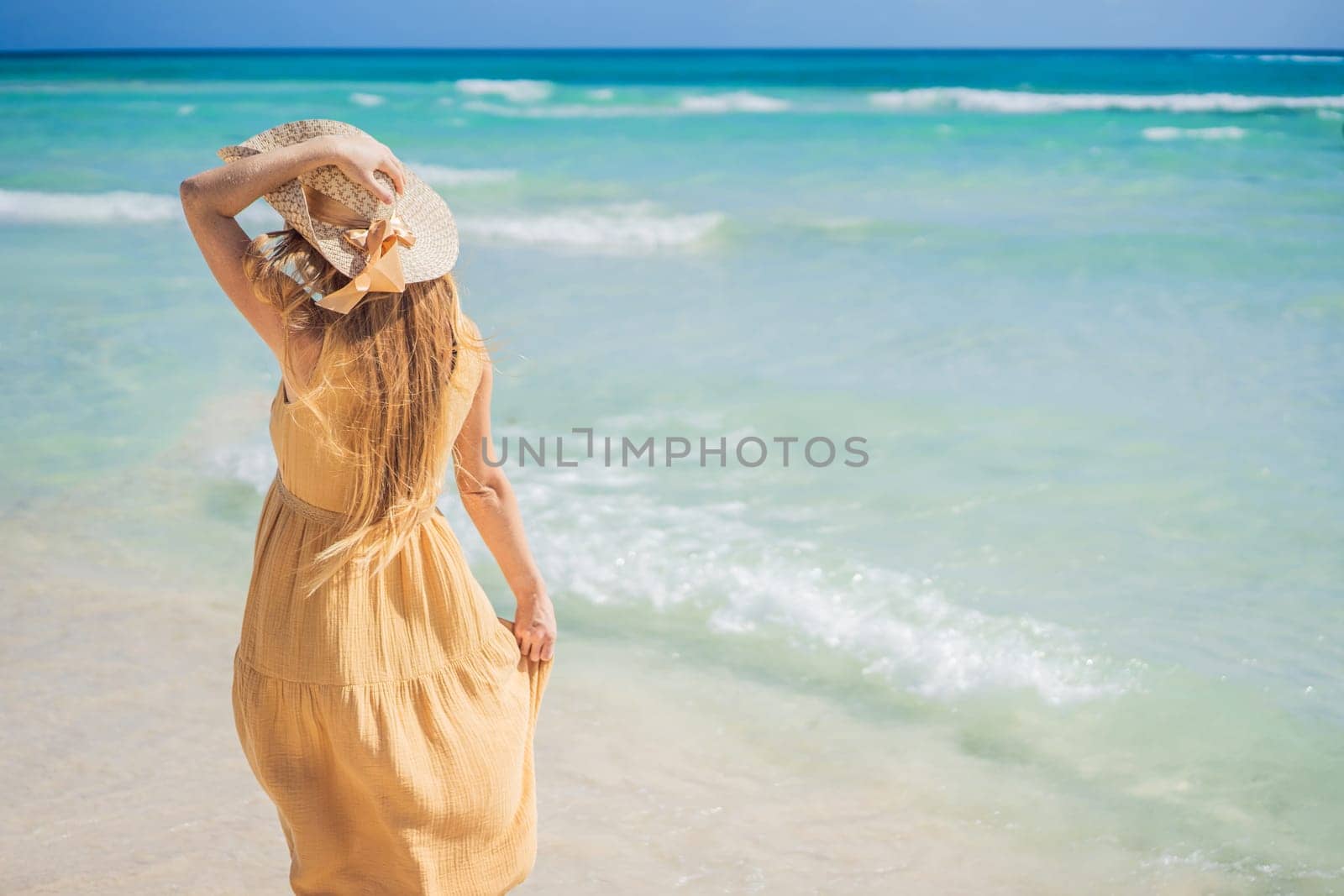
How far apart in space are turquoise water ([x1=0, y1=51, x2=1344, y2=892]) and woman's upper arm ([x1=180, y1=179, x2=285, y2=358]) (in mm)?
1440

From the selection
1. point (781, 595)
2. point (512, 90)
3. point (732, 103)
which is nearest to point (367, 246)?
point (781, 595)

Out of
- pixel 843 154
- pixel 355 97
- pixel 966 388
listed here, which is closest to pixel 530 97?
pixel 355 97

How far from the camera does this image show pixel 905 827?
9.18ft

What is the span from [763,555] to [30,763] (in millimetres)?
2459

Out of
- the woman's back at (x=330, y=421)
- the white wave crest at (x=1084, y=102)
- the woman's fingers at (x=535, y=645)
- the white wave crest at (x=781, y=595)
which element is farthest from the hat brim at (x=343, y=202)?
the white wave crest at (x=1084, y=102)

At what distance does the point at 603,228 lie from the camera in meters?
11.4

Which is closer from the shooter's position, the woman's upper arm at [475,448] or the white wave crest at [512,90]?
the woman's upper arm at [475,448]

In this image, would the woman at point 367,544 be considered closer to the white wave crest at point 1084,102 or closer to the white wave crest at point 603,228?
the white wave crest at point 603,228

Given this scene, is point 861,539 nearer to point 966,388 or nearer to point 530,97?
point 966,388

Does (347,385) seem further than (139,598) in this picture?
No

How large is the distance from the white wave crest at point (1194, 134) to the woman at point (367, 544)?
778 inches

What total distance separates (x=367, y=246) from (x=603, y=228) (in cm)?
1017

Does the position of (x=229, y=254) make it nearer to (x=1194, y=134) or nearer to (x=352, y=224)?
(x=352, y=224)

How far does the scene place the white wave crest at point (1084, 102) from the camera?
75.8 ft
